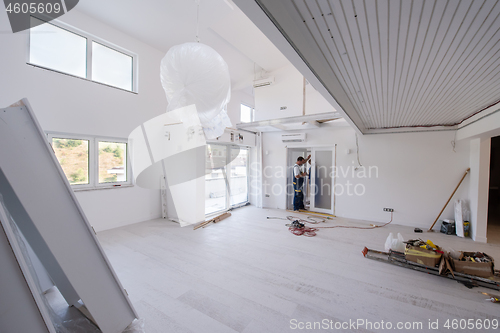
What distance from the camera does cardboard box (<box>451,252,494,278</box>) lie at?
98.6 inches

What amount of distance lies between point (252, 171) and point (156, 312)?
5278mm

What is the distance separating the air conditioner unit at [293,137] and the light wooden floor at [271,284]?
307 cm

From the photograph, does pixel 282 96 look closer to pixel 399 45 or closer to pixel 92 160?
pixel 399 45

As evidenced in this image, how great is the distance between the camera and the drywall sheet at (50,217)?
142 cm

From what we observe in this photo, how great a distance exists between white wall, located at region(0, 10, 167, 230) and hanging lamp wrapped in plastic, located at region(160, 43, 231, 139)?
122 inches

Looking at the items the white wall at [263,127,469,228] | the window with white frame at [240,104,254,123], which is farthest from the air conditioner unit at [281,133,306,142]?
the window with white frame at [240,104,254,123]

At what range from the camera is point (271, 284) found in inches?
100

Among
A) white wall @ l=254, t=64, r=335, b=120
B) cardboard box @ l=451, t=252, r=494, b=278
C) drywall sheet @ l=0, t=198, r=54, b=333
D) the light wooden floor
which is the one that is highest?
white wall @ l=254, t=64, r=335, b=120

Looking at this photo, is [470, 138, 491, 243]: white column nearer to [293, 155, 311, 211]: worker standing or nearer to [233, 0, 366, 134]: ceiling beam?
[293, 155, 311, 211]: worker standing

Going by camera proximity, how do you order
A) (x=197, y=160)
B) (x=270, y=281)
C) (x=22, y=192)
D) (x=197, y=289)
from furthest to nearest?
(x=197, y=160) < (x=270, y=281) < (x=197, y=289) < (x=22, y=192)

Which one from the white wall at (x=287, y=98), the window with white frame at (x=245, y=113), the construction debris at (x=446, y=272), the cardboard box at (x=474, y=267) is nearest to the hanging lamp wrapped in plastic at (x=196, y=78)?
the construction debris at (x=446, y=272)

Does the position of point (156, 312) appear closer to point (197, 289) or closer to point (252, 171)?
point (197, 289)

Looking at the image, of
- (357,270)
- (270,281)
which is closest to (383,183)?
(357,270)

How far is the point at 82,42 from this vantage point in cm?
407
